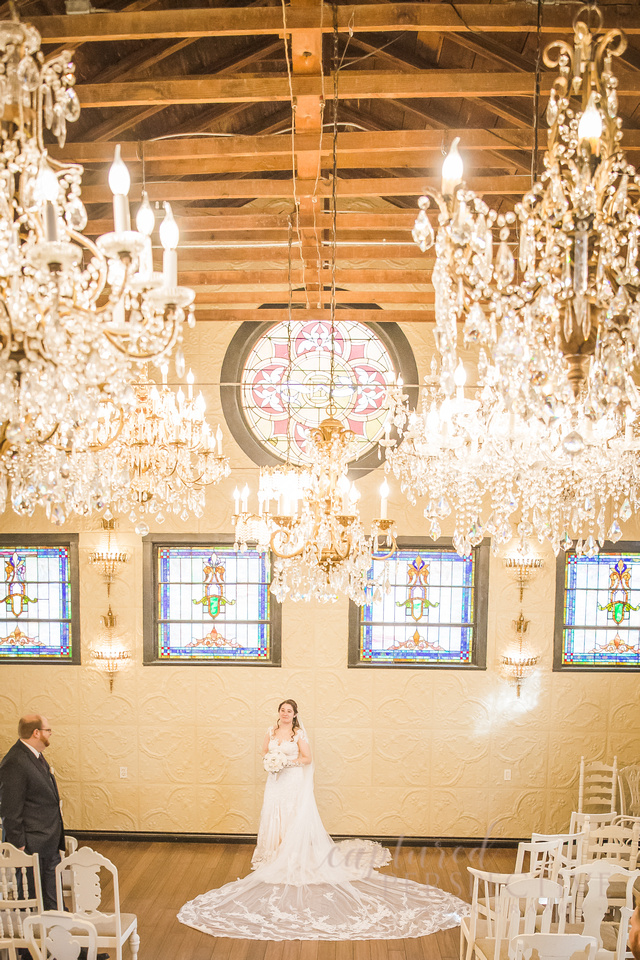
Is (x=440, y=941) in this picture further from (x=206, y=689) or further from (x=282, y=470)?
(x=282, y=470)

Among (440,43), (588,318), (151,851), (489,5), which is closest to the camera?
(588,318)

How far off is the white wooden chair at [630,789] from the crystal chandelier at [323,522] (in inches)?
168

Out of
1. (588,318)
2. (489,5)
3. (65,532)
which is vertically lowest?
(65,532)

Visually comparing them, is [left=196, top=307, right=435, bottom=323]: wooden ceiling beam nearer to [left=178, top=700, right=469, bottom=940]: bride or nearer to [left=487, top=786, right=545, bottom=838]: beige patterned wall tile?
[left=178, top=700, right=469, bottom=940]: bride

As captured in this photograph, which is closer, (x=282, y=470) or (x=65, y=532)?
(x=282, y=470)

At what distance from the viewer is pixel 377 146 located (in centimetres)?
386

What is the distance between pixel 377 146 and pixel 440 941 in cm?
548

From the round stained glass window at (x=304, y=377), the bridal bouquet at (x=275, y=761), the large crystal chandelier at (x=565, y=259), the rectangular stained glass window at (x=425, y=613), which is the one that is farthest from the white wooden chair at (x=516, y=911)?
the round stained glass window at (x=304, y=377)

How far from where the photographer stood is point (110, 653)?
7.16 m

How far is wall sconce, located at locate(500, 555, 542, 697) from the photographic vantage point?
7086 mm

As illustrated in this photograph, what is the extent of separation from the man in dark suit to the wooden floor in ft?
3.00

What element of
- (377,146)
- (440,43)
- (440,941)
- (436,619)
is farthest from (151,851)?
(440,43)

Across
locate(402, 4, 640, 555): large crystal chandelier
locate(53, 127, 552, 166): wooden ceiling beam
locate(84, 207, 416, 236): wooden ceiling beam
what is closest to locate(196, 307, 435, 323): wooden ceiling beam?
locate(84, 207, 416, 236): wooden ceiling beam

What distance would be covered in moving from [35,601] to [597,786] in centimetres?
584
